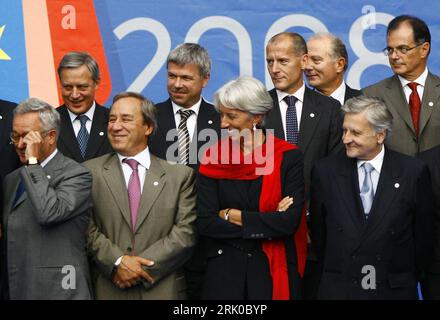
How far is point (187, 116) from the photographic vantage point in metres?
7.57

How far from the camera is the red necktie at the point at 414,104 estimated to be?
7.51 metres

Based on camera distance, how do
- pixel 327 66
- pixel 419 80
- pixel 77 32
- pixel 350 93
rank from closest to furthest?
pixel 419 80, pixel 350 93, pixel 327 66, pixel 77 32

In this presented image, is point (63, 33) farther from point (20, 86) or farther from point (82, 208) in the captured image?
point (82, 208)

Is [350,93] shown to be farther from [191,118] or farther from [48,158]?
[48,158]

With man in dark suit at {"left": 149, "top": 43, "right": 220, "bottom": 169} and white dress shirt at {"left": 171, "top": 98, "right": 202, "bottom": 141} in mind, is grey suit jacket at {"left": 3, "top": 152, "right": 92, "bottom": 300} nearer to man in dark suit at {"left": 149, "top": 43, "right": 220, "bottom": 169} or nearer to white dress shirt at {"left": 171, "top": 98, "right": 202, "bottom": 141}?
man in dark suit at {"left": 149, "top": 43, "right": 220, "bottom": 169}

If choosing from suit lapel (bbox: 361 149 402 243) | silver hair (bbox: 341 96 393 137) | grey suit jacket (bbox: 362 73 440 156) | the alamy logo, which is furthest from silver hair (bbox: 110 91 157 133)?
grey suit jacket (bbox: 362 73 440 156)

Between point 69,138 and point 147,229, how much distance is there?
39.0 inches

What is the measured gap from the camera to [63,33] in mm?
8484

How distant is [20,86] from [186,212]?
7.14 ft

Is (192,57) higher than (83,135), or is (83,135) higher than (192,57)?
(192,57)

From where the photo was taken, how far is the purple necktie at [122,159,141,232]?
22.5ft

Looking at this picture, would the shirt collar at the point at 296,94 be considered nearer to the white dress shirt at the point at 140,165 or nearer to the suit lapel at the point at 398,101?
the suit lapel at the point at 398,101

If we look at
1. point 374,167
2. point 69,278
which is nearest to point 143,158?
point 69,278

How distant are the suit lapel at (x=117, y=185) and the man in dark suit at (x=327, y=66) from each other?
181 centimetres
